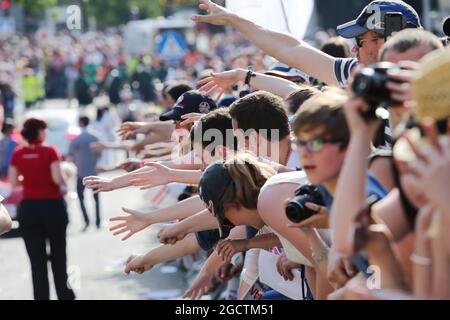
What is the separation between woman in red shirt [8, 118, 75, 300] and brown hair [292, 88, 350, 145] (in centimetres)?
696

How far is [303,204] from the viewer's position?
4.04 m

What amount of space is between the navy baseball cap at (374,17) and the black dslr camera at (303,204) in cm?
197

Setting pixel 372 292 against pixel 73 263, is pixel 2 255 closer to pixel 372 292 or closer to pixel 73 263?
pixel 73 263

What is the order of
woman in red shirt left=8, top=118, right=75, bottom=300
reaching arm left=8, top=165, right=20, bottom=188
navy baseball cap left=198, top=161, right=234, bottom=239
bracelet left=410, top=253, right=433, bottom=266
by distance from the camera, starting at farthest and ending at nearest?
reaching arm left=8, top=165, right=20, bottom=188 → woman in red shirt left=8, top=118, right=75, bottom=300 → navy baseball cap left=198, top=161, right=234, bottom=239 → bracelet left=410, top=253, right=433, bottom=266

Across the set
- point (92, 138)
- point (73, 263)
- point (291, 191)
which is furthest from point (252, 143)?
point (92, 138)

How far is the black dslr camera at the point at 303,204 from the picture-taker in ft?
13.2

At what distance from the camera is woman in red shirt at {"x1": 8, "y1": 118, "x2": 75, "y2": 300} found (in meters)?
10.4

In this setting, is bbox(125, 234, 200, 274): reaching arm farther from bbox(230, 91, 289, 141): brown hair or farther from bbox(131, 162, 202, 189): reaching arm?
bbox(230, 91, 289, 141): brown hair

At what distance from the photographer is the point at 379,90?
10.3ft

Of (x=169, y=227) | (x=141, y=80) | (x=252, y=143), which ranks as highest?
(x=252, y=143)

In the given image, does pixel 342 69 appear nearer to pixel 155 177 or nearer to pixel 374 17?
pixel 374 17

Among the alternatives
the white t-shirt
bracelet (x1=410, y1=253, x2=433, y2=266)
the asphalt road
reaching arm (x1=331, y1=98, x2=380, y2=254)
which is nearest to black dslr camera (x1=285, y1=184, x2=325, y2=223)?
the white t-shirt

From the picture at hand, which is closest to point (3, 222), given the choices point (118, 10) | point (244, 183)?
point (244, 183)

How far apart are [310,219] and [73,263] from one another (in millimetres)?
9073
